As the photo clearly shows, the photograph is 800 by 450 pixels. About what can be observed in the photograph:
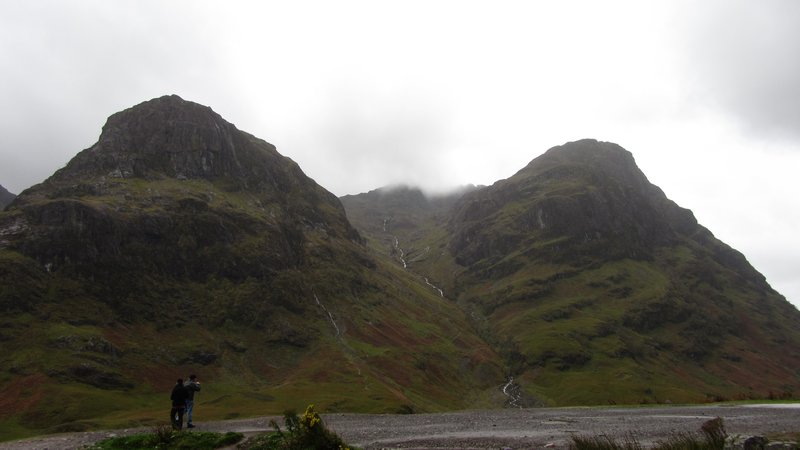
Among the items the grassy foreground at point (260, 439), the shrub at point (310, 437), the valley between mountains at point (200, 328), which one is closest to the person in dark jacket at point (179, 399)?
the grassy foreground at point (260, 439)

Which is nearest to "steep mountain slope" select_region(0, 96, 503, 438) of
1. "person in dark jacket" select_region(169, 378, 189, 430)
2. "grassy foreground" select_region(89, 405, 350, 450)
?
"person in dark jacket" select_region(169, 378, 189, 430)

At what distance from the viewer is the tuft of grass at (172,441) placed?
2880 centimetres

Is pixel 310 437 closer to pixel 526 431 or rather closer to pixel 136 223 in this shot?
pixel 526 431

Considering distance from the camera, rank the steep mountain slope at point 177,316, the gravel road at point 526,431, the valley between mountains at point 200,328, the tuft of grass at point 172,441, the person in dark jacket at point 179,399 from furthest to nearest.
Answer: the valley between mountains at point 200,328
the steep mountain slope at point 177,316
the person in dark jacket at point 179,399
the gravel road at point 526,431
the tuft of grass at point 172,441

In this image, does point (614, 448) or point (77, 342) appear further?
point (77, 342)

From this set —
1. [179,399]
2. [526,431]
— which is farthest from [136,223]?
[526,431]

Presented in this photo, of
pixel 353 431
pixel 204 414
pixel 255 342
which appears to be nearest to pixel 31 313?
pixel 255 342

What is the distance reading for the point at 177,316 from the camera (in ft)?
468

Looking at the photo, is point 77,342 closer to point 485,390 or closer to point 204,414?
point 204,414

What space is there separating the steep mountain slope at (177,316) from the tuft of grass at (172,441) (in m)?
55.4

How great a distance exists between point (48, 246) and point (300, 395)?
2979 inches

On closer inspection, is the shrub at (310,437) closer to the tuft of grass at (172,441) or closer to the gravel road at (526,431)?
the tuft of grass at (172,441)

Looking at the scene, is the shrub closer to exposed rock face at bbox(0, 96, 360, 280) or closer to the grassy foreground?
the grassy foreground

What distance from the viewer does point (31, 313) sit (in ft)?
395
